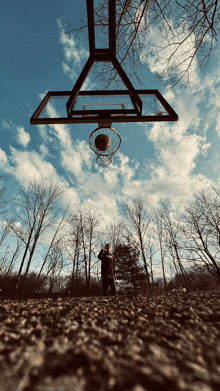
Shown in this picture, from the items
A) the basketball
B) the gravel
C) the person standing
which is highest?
the basketball

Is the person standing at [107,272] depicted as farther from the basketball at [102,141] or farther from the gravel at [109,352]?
the gravel at [109,352]

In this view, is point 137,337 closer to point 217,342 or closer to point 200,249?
point 217,342

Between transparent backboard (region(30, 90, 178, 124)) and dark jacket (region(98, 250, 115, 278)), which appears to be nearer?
transparent backboard (region(30, 90, 178, 124))

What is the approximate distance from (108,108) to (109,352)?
14.1ft

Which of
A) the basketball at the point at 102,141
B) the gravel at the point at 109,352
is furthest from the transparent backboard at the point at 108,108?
the gravel at the point at 109,352

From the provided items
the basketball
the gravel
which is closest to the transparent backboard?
the basketball

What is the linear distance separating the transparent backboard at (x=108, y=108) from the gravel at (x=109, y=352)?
364 centimetres

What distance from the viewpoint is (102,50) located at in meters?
3.58

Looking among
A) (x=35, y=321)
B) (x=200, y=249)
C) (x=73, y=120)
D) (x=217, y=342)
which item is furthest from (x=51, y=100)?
(x=200, y=249)

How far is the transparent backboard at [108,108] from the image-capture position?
12.3ft

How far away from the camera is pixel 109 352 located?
106cm

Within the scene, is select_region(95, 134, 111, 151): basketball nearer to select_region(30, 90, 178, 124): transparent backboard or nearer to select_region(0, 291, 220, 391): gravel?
select_region(30, 90, 178, 124): transparent backboard

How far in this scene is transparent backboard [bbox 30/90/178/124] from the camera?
12.3 ft

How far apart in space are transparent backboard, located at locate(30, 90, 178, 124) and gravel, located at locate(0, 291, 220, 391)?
3.64 meters
